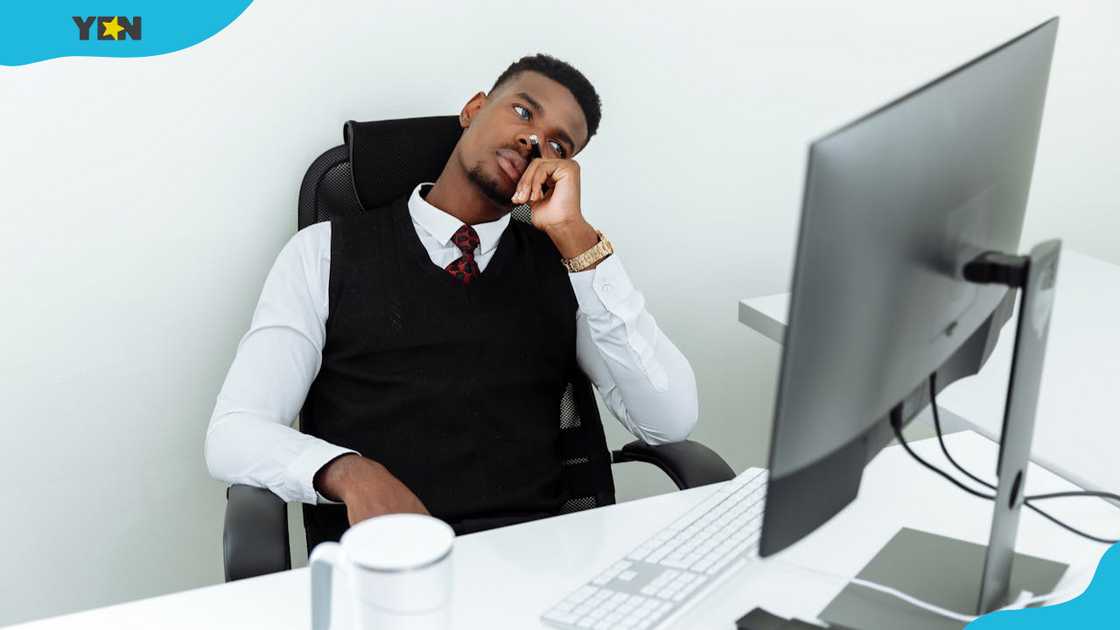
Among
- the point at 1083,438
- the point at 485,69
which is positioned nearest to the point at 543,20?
the point at 485,69

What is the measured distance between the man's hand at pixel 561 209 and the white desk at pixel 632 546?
1.47 ft

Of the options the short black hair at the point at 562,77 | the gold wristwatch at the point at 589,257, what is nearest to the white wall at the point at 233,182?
Result: the short black hair at the point at 562,77

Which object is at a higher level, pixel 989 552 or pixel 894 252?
pixel 894 252

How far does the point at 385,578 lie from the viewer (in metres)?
0.84

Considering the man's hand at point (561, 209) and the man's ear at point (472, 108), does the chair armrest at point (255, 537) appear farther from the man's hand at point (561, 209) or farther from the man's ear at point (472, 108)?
the man's ear at point (472, 108)

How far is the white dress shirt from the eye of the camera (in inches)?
63.1

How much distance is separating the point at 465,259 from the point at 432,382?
0.67ft

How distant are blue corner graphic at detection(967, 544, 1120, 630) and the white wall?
1.29 m

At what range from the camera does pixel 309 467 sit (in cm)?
146

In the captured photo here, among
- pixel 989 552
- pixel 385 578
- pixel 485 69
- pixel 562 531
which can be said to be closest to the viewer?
pixel 385 578

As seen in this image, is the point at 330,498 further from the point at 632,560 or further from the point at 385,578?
the point at 385,578

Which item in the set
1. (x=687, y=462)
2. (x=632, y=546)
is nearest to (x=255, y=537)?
(x=632, y=546)

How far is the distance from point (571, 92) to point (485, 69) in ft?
0.74

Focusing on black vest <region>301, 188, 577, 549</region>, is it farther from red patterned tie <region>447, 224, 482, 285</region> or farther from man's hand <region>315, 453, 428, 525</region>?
man's hand <region>315, 453, 428, 525</region>
